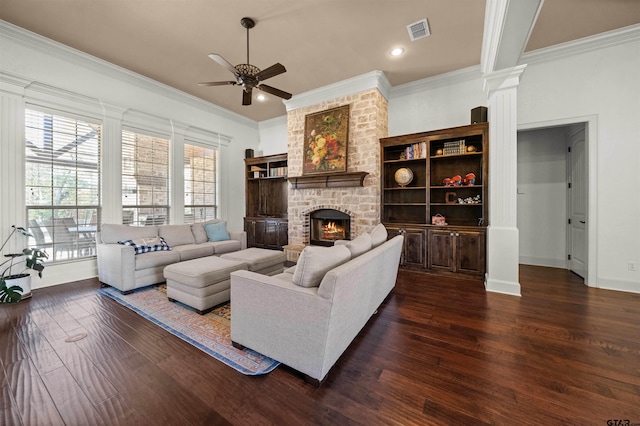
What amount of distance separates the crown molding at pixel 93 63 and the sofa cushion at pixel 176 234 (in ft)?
8.65

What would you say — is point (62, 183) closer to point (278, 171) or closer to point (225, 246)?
point (225, 246)

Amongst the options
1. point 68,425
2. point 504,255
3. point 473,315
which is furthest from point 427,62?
point 68,425

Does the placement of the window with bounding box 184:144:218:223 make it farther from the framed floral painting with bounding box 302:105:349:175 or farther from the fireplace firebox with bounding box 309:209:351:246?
the fireplace firebox with bounding box 309:209:351:246

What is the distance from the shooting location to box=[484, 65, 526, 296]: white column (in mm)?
3295

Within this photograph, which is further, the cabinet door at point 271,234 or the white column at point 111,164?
the cabinet door at point 271,234

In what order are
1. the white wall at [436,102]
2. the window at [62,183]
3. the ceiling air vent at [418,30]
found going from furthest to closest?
the white wall at [436,102] < the window at [62,183] < the ceiling air vent at [418,30]

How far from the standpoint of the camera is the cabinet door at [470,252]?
12.4 ft

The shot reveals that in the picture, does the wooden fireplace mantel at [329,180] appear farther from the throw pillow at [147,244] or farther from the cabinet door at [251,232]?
the throw pillow at [147,244]

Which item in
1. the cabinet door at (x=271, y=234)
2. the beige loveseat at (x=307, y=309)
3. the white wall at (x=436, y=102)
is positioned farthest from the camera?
the cabinet door at (x=271, y=234)

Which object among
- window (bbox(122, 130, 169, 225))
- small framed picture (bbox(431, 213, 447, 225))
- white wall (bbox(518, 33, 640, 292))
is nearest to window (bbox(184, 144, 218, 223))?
window (bbox(122, 130, 169, 225))

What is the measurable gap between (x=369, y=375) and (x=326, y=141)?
13.5 feet

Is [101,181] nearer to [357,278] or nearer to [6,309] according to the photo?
[6,309]

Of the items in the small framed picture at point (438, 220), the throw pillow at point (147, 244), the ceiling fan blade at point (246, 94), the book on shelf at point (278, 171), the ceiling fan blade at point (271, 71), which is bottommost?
the throw pillow at point (147, 244)

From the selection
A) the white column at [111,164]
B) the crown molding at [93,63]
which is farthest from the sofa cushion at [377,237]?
the crown molding at [93,63]
